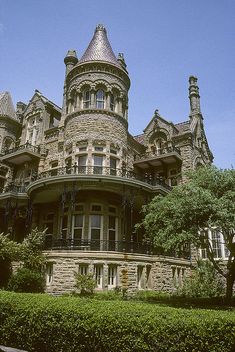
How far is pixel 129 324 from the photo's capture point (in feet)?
27.0

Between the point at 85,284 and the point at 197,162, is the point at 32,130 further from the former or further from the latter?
the point at 85,284

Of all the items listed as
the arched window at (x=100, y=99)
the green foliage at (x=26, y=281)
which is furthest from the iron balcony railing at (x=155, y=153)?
the green foliage at (x=26, y=281)

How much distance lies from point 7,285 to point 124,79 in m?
19.5

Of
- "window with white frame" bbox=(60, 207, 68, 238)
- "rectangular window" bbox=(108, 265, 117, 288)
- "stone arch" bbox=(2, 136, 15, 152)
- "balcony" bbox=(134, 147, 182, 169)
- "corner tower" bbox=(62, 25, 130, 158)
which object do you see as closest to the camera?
"rectangular window" bbox=(108, 265, 117, 288)

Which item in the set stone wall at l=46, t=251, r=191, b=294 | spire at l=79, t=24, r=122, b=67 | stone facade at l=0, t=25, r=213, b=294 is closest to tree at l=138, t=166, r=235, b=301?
stone facade at l=0, t=25, r=213, b=294

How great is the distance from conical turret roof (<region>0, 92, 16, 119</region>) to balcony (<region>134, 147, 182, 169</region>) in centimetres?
1485

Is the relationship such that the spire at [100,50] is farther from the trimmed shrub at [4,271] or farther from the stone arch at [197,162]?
the trimmed shrub at [4,271]

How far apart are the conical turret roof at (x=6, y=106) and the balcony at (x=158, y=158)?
14848 millimetres

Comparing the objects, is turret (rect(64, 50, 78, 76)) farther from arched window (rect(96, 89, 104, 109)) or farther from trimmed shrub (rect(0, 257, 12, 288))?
trimmed shrub (rect(0, 257, 12, 288))

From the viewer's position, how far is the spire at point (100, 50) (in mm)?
27875

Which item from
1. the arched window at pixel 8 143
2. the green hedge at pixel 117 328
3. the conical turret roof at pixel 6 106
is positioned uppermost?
the conical turret roof at pixel 6 106

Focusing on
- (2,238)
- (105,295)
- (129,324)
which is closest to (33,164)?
(2,238)

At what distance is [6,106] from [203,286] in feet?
87.9

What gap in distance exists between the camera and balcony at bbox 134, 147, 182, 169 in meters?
27.9
